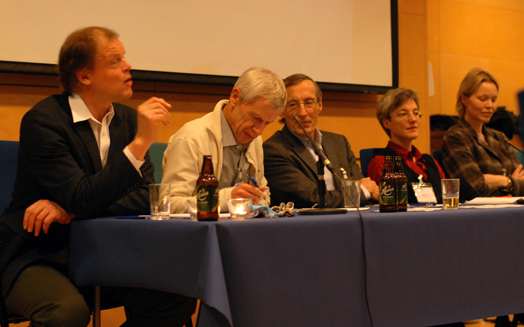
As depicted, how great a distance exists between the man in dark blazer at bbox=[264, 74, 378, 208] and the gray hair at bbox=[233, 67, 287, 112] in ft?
1.16

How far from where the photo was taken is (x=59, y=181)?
4.75ft

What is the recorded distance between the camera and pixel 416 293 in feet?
4.23

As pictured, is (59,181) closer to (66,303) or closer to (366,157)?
(66,303)

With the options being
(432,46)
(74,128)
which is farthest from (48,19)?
(432,46)

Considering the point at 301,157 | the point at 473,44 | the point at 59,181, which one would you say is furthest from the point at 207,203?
the point at 473,44

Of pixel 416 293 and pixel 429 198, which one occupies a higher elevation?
pixel 429 198

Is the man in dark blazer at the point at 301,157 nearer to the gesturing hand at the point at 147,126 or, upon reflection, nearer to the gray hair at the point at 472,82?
the gesturing hand at the point at 147,126

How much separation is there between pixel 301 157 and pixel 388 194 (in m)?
0.82

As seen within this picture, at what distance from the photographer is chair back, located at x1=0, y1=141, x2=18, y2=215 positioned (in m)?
1.79

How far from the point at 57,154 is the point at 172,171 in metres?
0.41

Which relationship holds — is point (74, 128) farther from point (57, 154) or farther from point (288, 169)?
point (288, 169)

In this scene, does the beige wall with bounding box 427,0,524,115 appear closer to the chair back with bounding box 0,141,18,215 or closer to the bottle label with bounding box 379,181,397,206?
the bottle label with bounding box 379,181,397,206

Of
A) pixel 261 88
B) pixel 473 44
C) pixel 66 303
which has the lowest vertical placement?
pixel 66 303

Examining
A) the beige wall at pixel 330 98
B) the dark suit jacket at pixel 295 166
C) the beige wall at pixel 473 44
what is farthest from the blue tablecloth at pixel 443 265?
the beige wall at pixel 473 44
